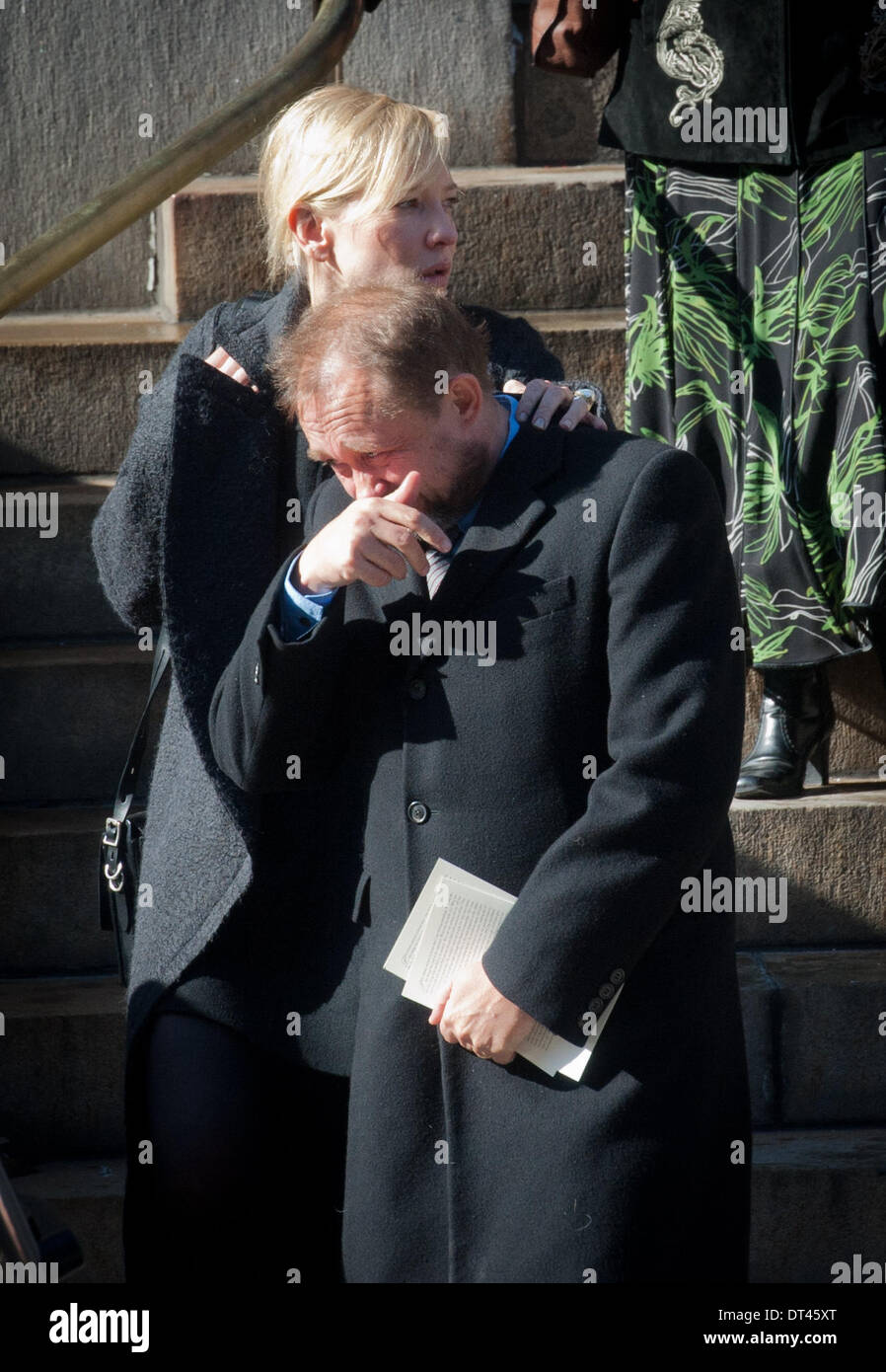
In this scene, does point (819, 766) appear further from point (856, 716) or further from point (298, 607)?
point (298, 607)

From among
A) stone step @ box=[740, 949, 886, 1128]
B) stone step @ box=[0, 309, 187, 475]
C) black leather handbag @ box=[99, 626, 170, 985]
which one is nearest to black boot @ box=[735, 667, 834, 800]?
stone step @ box=[740, 949, 886, 1128]

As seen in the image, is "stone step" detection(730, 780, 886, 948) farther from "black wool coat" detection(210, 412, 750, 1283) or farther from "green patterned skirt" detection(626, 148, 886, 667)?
"black wool coat" detection(210, 412, 750, 1283)

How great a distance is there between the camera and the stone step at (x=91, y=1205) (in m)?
2.93

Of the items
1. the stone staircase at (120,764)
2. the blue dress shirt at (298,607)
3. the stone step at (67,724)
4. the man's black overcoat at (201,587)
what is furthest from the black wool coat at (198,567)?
the stone step at (67,724)

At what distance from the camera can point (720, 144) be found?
11.6ft

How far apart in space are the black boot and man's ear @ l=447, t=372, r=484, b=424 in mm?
1650

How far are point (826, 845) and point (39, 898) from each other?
5.41 ft

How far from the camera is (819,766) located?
361cm

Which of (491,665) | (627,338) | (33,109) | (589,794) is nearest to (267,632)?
(491,665)

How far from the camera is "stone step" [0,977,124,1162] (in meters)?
3.09

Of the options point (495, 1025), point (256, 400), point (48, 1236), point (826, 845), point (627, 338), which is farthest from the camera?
point (627, 338)

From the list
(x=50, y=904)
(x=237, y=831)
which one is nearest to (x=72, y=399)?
(x=50, y=904)

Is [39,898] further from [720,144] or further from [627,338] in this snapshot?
[720,144]

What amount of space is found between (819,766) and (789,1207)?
102cm
